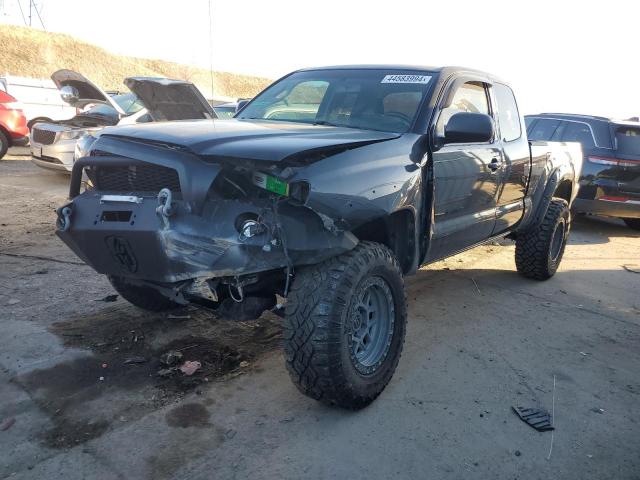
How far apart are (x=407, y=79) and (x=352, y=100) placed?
42cm

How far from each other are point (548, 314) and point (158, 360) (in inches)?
131

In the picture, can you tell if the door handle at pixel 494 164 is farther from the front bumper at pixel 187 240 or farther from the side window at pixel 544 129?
the side window at pixel 544 129

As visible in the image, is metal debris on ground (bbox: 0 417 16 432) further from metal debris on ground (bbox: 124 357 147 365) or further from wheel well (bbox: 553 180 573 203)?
wheel well (bbox: 553 180 573 203)

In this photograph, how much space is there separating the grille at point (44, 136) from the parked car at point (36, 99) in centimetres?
320

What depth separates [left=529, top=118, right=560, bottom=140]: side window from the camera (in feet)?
30.9

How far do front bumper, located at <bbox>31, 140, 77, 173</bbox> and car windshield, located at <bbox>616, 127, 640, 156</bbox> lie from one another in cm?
867

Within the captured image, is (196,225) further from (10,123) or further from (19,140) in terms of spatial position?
(19,140)

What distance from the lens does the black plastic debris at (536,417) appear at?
10.2ft

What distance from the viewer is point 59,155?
9.44 metres

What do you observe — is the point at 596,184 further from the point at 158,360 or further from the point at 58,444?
the point at 58,444

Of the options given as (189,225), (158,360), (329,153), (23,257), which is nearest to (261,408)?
(158,360)

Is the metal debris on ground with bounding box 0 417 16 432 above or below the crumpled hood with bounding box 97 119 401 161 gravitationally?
below

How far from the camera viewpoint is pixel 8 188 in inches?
355

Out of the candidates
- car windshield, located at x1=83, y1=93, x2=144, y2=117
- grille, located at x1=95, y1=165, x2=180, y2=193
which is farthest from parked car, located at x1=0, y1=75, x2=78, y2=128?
grille, located at x1=95, y1=165, x2=180, y2=193
